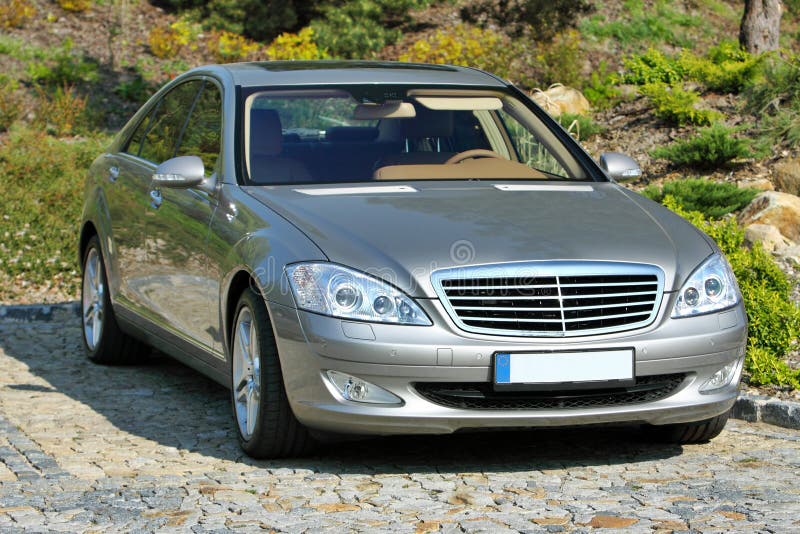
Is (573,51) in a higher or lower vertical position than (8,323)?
higher

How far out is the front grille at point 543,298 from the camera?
5.31m

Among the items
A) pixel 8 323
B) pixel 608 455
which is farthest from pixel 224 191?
pixel 8 323

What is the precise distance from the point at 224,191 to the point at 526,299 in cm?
175

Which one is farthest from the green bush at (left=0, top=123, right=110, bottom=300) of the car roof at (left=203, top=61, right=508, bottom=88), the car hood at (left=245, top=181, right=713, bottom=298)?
the car hood at (left=245, top=181, right=713, bottom=298)

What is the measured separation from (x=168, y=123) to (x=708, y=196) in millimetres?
5050

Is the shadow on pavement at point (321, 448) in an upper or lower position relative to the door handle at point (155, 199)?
lower

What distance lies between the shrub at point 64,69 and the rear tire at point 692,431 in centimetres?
1542

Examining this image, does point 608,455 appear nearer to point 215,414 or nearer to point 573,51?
point 215,414

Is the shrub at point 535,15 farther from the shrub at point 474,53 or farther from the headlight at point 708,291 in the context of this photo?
the headlight at point 708,291

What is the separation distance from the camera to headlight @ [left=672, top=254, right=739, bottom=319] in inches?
220

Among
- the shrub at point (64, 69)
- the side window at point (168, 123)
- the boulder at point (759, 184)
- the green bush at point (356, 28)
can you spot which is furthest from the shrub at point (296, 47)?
the side window at point (168, 123)

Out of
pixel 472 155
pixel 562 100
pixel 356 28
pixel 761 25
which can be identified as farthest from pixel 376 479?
pixel 356 28

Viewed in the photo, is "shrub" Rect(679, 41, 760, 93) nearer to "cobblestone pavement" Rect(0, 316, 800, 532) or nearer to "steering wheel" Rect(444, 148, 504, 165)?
"steering wheel" Rect(444, 148, 504, 165)

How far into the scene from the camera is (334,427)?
5.50 m
